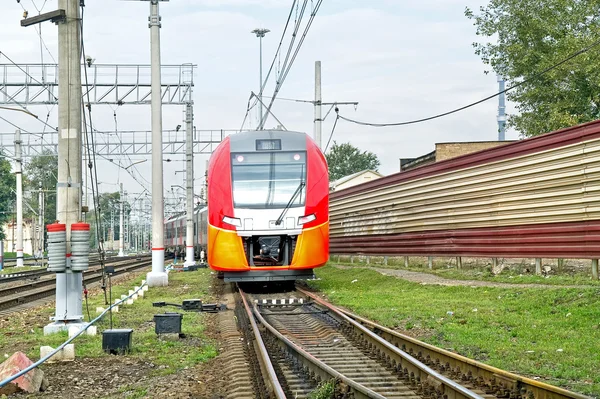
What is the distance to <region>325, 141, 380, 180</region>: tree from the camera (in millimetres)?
119938

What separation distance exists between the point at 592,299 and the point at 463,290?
4.25 meters

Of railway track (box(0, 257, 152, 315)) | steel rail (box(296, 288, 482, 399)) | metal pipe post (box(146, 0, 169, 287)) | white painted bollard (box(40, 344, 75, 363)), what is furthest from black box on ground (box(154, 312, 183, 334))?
metal pipe post (box(146, 0, 169, 287))

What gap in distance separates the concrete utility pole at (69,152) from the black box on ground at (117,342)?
210 cm

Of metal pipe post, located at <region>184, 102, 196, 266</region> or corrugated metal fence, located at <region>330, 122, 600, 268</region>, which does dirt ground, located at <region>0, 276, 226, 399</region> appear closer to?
corrugated metal fence, located at <region>330, 122, 600, 268</region>

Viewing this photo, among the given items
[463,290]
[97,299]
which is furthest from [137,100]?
[463,290]

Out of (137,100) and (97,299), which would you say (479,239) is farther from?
(137,100)

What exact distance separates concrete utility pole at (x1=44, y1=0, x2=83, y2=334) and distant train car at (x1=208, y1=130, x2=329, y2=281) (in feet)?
18.3

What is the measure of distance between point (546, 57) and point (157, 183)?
1655 centimetres

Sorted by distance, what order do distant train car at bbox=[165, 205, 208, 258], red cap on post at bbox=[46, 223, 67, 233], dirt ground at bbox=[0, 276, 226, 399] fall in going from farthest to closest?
distant train car at bbox=[165, 205, 208, 258] < red cap on post at bbox=[46, 223, 67, 233] < dirt ground at bbox=[0, 276, 226, 399]

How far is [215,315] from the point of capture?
49.0ft

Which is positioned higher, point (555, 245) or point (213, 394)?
point (555, 245)

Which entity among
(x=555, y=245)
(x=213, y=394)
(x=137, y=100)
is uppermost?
(x=137, y=100)

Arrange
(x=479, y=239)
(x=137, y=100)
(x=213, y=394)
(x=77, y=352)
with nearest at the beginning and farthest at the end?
(x=213, y=394), (x=77, y=352), (x=479, y=239), (x=137, y=100)

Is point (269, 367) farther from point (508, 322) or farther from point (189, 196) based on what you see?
point (189, 196)
